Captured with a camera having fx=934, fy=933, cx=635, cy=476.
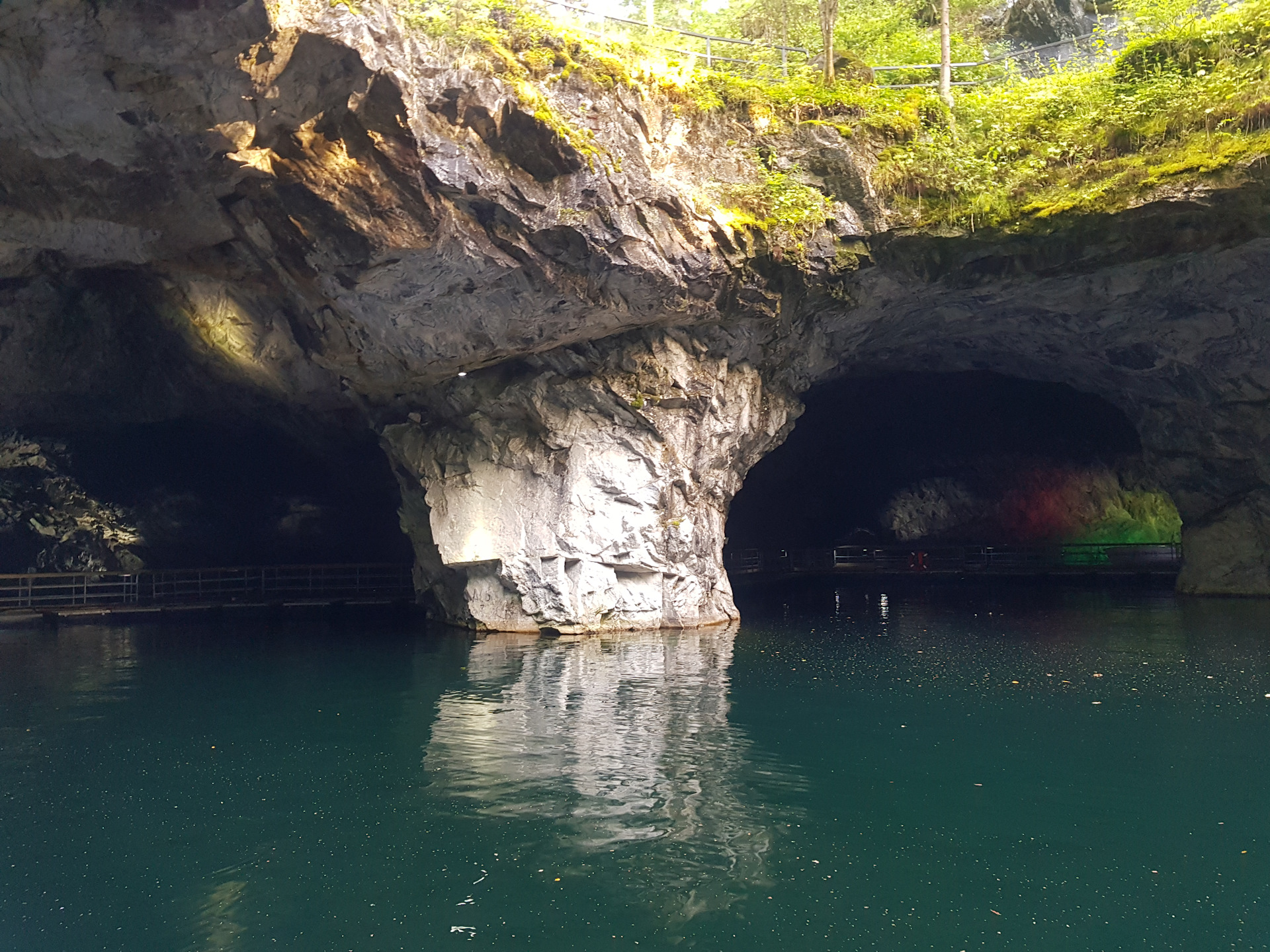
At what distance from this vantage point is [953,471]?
38.4 metres

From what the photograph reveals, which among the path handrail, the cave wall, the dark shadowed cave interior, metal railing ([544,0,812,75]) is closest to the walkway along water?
the cave wall

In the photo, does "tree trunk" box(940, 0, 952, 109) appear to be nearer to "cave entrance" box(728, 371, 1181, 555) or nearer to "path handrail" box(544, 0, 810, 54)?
"path handrail" box(544, 0, 810, 54)

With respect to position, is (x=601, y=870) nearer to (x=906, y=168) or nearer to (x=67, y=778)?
(x=67, y=778)

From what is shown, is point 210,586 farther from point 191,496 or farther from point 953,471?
point 953,471

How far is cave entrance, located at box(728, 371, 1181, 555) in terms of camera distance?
34031 millimetres

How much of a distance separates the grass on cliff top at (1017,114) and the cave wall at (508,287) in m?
0.45

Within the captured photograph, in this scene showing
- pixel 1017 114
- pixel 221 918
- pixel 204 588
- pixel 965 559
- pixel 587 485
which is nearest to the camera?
pixel 221 918

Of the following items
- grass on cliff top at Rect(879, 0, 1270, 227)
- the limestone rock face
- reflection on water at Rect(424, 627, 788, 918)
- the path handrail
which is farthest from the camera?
the limestone rock face

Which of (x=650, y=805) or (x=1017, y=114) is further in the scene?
(x=1017, y=114)

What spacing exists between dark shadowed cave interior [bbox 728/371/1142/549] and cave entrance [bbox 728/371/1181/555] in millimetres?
51

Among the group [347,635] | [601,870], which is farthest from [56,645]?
[601,870]

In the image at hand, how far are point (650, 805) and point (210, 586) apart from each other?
84.2 ft

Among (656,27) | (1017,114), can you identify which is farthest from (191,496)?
(1017,114)

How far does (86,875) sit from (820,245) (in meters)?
15.9
